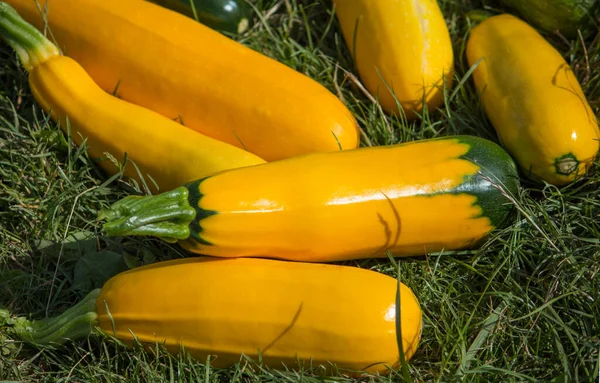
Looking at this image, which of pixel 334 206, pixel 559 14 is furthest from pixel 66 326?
pixel 559 14

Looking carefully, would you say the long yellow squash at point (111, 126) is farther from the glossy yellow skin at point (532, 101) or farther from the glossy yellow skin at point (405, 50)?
the glossy yellow skin at point (532, 101)

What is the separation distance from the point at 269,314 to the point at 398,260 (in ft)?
2.18

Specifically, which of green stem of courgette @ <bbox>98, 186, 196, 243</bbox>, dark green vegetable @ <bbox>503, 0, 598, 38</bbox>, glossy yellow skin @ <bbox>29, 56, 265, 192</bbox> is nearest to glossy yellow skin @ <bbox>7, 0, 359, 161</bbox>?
glossy yellow skin @ <bbox>29, 56, 265, 192</bbox>

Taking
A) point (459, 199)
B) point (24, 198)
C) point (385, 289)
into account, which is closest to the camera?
point (385, 289)

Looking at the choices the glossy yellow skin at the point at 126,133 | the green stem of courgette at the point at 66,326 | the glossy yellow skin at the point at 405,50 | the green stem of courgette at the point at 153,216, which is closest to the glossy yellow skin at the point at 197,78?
the glossy yellow skin at the point at 126,133

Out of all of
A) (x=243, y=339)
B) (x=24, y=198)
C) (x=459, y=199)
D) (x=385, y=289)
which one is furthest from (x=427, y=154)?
(x=24, y=198)

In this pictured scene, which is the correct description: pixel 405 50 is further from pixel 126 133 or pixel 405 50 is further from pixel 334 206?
pixel 126 133

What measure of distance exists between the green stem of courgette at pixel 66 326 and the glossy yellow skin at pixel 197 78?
33.1 inches

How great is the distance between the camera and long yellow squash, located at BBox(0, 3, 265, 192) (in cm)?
263

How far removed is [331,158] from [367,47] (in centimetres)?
76

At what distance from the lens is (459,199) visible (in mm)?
2385

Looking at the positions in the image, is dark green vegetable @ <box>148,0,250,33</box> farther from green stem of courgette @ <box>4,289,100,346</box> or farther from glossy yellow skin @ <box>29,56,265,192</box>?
green stem of courgette @ <box>4,289,100,346</box>

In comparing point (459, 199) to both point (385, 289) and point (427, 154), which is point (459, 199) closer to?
point (427, 154)

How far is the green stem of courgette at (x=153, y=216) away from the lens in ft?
7.27
